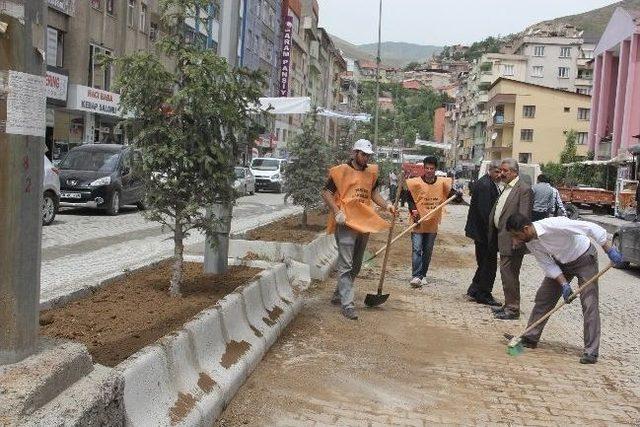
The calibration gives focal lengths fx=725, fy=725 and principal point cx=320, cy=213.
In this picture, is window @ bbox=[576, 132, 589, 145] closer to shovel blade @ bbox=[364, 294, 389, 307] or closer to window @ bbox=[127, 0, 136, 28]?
window @ bbox=[127, 0, 136, 28]

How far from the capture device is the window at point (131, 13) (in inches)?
1329

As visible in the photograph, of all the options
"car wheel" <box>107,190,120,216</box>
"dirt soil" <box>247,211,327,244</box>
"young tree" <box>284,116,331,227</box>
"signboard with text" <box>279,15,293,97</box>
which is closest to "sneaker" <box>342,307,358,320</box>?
"dirt soil" <box>247,211,327,244</box>

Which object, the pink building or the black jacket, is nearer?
the black jacket

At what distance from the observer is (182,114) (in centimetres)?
587

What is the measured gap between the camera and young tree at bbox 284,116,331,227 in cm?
1420

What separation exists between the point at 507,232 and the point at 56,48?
81.9 feet

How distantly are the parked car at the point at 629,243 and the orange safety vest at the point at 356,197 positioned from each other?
7223 millimetres

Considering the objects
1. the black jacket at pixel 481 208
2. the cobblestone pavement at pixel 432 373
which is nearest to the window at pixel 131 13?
the black jacket at pixel 481 208

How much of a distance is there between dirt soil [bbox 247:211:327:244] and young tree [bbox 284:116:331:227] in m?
0.39

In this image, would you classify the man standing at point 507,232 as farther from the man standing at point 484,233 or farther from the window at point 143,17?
the window at point 143,17

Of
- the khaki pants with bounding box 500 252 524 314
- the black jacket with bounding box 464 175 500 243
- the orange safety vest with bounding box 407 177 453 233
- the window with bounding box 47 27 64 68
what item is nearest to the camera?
the khaki pants with bounding box 500 252 524 314

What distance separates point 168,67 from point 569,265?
3.98m

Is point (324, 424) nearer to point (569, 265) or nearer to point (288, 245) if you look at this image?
point (569, 265)

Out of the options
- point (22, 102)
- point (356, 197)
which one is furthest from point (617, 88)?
point (22, 102)
